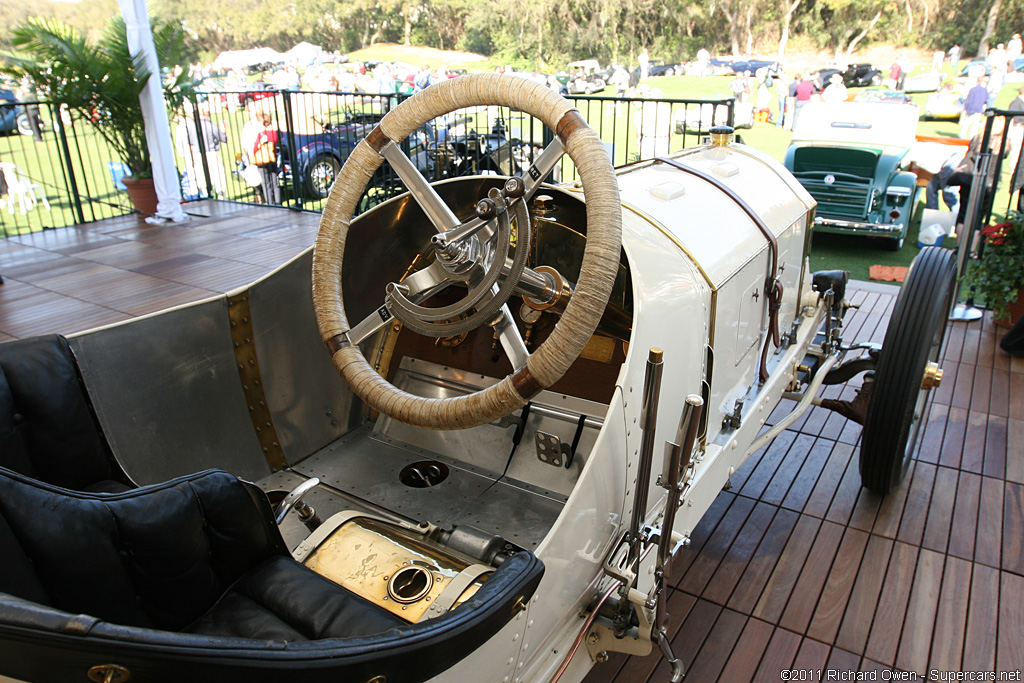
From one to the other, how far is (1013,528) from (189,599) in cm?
280

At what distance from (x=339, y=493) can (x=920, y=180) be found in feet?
28.7

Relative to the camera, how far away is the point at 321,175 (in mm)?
9539

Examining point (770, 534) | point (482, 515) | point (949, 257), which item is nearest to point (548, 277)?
point (482, 515)

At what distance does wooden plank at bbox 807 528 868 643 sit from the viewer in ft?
6.95

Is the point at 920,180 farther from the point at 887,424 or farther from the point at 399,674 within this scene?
the point at 399,674

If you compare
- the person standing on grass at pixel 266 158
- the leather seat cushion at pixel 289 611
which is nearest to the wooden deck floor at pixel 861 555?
the leather seat cushion at pixel 289 611

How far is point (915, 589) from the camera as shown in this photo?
7.48 ft

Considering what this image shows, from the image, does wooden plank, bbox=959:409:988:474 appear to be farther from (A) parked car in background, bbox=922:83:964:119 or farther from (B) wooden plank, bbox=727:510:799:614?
(A) parked car in background, bbox=922:83:964:119

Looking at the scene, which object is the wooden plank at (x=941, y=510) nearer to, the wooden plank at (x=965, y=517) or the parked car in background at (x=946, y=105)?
the wooden plank at (x=965, y=517)

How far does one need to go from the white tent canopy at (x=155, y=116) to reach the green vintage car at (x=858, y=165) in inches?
254

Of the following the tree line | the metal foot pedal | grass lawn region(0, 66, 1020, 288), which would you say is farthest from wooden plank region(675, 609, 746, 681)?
the tree line

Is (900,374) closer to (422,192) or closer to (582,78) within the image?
(422,192)

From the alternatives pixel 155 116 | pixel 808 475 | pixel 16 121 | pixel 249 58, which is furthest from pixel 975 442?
pixel 249 58

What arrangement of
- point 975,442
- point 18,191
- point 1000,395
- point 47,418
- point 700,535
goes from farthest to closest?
point 18,191
point 1000,395
point 975,442
point 700,535
point 47,418
